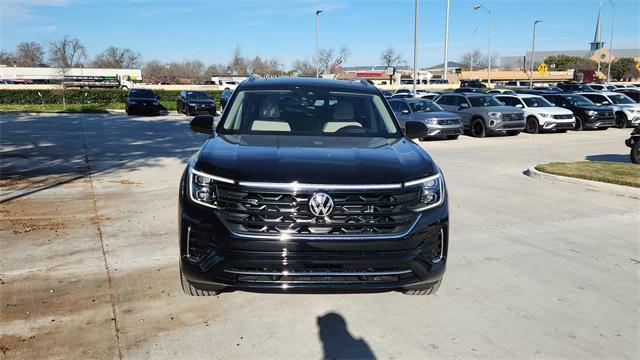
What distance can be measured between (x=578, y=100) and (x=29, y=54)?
12043cm

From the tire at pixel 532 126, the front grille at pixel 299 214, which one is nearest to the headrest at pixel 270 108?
the front grille at pixel 299 214

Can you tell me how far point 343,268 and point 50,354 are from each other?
1.95 metres

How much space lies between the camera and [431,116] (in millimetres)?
18312

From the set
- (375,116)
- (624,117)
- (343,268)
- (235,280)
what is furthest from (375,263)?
(624,117)

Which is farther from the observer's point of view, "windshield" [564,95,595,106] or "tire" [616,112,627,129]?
"tire" [616,112,627,129]

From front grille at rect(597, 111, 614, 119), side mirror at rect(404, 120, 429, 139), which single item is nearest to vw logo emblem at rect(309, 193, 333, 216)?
side mirror at rect(404, 120, 429, 139)

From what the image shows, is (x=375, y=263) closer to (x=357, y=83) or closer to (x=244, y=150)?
(x=244, y=150)

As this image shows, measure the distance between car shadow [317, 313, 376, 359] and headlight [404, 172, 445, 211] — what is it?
3.25 ft

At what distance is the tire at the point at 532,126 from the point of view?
20.5 metres

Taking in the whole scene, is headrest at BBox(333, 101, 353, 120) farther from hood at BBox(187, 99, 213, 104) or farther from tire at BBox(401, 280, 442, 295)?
hood at BBox(187, 99, 213, 104)

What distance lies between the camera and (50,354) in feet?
11.0

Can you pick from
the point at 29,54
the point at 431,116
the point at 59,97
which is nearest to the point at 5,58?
the point at 29,54

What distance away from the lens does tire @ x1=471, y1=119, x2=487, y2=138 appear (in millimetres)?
19453

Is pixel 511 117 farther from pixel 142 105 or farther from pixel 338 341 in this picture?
pixel 142 105
